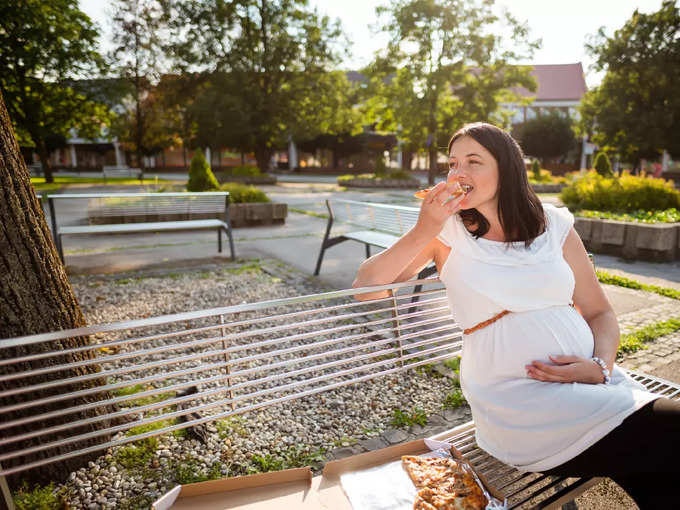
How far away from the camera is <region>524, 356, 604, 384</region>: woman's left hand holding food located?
1.62 metres

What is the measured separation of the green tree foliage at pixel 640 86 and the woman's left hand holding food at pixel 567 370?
32058 millimetres

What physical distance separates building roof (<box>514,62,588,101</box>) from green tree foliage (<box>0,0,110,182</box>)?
46.8 meters

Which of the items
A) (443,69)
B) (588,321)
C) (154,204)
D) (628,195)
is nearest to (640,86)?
(443,69)

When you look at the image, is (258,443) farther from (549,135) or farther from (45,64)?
(549,135)

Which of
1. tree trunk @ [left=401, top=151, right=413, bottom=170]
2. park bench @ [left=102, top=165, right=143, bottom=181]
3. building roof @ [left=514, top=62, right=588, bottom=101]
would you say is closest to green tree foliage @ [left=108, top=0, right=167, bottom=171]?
park bench @ [left=102, top=165, right=143, bottom=181]

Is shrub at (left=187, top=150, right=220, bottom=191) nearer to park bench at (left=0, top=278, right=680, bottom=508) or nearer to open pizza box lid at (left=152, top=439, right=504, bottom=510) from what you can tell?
park bench at (left=0, top=278, right=680, bottom=508)

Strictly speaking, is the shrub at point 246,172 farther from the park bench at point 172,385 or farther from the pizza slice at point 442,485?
the pizza slice at point 442,485

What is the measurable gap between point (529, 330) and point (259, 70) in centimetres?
2941

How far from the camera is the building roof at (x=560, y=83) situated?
53.3 metres

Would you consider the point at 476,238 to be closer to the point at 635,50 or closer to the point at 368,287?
the point at 368,287

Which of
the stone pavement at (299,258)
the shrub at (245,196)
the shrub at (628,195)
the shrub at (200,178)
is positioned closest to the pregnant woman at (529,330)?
the stone pavement at (299,258)

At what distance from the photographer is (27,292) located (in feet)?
6.78

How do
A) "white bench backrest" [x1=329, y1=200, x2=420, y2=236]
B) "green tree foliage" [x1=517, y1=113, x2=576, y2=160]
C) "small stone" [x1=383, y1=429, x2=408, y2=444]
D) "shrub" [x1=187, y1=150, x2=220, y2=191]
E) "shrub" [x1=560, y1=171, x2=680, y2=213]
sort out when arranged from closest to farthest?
"small stone" [x1=383, y1=429, x2=408, y2=444], "white bench backrest" [x1=329, y1=200, x2=420, y2=236], "shrub" [x1=560, y1=171, x2=680, y2=213], "shrub" [x1=187, y1=150, x2=220, y2=191], "green tree foliage" [x1=517, y1=113, x2=576, y2=160]

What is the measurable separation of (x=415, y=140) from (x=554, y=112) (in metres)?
23.6
